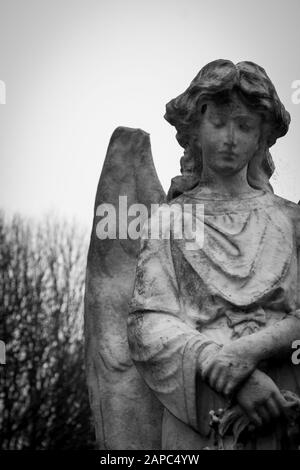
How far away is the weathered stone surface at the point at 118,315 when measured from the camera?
829 cm

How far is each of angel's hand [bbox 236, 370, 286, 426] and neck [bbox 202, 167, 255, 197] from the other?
5.55 feet

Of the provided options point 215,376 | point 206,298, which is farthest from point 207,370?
point 206,298

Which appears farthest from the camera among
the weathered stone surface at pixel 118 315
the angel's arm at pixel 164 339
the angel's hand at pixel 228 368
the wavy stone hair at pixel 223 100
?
the wavy stone hair at pixel 223 100

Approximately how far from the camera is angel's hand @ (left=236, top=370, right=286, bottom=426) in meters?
7.43

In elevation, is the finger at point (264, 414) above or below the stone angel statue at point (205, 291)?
below

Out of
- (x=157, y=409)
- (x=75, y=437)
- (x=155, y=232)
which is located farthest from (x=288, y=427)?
(x=75, y=437)

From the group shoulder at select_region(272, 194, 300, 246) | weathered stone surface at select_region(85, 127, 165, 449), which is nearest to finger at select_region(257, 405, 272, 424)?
weathered stone surface at select_region(85, 127, 165, 449)

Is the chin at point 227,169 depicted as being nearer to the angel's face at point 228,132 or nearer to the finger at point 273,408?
the angel's face at point 228,132

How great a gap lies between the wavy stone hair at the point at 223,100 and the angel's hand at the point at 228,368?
1.75 meters

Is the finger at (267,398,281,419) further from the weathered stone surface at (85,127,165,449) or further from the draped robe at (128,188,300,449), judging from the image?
the weathered stone surface at (85,127,165,449)

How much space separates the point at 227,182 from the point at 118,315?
1.25 m

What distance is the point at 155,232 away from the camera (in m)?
8.41

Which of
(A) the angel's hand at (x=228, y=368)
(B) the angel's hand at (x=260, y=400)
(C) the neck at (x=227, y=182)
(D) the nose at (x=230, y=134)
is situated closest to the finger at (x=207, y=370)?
(A) the angel's hand at (x=228, y=368)

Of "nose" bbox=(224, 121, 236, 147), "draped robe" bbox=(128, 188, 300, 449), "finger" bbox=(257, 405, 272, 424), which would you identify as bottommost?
"finger" bbox=(257, 405, 272, 424)
